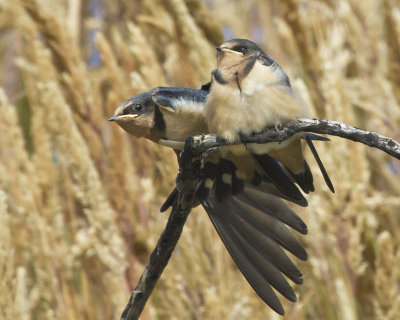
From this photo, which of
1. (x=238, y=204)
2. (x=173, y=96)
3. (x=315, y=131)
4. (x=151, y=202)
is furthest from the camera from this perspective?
(x=151, y=202)

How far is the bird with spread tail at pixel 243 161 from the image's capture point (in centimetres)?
88

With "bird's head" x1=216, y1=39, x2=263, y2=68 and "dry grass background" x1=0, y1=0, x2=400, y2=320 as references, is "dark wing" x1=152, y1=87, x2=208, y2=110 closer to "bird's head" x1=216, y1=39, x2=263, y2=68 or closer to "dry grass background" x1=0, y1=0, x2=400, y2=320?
"bird's head" x1=216, y1=39, x2=263, y2=68

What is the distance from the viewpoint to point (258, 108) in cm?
86

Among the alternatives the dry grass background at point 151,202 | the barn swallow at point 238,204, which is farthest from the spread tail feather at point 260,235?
the dry grass background at point 151,202

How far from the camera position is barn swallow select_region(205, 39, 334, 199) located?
2.81 feet

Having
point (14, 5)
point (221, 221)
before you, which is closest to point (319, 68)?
point (221, 221)

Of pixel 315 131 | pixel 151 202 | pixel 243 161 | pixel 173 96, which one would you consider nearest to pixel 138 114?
pixel 173 96

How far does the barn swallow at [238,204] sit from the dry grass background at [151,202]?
35cm

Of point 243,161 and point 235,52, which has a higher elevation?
point 235,52

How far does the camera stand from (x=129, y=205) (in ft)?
5.15

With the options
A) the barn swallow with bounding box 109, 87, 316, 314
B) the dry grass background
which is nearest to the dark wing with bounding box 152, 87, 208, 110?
the barn swallow with bounding box 109, 87, 316, 314

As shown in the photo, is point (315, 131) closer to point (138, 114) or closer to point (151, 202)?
point (138, 114)

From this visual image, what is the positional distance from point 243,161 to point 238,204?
0.08 meters

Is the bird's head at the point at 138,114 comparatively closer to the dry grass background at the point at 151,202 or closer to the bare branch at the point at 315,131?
the bare branch at the point at 315,131
